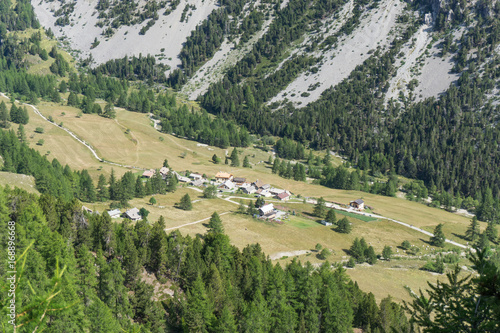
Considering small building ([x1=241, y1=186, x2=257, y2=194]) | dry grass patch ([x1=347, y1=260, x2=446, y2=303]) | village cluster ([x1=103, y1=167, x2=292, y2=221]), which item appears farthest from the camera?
small building ([x1=241, y1=186, x2=257, y2=194])

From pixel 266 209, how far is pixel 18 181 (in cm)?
6781

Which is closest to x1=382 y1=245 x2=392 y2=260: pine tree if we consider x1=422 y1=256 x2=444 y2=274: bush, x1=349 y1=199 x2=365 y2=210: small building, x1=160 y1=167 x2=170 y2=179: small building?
x1=422 y1=256 x2=444 y2=274: bush

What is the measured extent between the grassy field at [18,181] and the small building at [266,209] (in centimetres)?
6162

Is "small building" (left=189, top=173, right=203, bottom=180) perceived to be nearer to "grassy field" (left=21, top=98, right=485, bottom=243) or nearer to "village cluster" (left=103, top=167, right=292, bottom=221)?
"village cluster" (left=103, top=167, right=292, bottom=221)

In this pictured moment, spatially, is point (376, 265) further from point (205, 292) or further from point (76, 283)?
point (76, 283)

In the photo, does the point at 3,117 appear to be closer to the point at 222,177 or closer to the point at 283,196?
the point at 222,177

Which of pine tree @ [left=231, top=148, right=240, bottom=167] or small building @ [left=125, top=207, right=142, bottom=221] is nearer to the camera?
small building @ [left=125, top=207, right=142, bottom=221]

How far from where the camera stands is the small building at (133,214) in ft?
325

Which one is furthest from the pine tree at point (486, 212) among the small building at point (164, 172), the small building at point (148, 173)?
the small building at point (148, 173)

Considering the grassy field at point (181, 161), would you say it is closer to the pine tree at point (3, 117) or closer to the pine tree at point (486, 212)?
the pine tree at point (486, 212)

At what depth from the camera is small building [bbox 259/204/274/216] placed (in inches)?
4614

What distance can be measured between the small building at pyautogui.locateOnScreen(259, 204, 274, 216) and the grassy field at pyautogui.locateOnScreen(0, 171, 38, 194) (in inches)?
2426

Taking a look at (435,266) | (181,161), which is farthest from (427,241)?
(181,161)

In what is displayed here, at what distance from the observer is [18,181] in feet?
297
